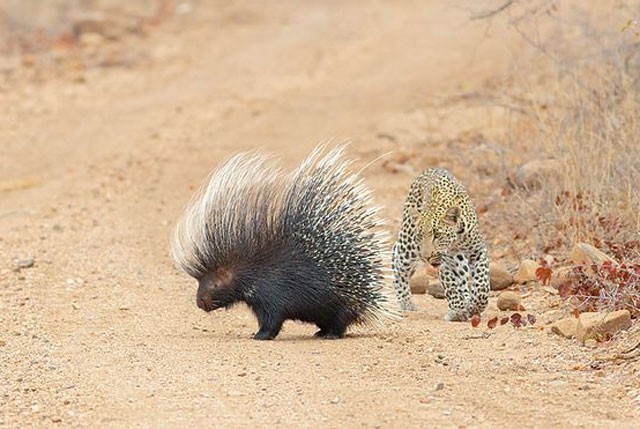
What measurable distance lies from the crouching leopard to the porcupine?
358 millimetres

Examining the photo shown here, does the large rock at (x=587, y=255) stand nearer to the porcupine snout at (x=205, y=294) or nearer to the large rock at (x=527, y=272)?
the large rock at (x=527, y=272)

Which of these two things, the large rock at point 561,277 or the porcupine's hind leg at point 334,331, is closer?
the porcupine's hind leg at point 334,331

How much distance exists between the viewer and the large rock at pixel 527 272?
9.25 metres

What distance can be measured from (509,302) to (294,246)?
1.62m

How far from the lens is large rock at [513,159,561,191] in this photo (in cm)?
1014

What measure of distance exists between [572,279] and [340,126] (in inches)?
332

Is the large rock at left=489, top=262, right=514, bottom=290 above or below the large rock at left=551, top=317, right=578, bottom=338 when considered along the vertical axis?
below

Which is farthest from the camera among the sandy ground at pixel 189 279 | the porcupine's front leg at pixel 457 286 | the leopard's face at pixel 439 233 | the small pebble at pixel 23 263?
the small pebble at pixel 23 263

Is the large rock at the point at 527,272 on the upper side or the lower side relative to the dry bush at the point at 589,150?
lower

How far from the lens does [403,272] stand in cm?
865

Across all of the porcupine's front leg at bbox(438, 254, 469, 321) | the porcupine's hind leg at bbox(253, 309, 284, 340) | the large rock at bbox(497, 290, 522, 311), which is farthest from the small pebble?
the large rock at bbox(497, 290, 522, 311)

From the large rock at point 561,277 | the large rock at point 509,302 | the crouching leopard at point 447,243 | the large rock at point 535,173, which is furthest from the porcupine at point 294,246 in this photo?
the large rock at point 535,173

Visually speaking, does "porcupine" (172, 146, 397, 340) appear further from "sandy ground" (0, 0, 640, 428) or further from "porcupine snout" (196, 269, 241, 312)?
"sandy ground" (0, 0, 640, 428)

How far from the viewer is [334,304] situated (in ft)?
25.9
